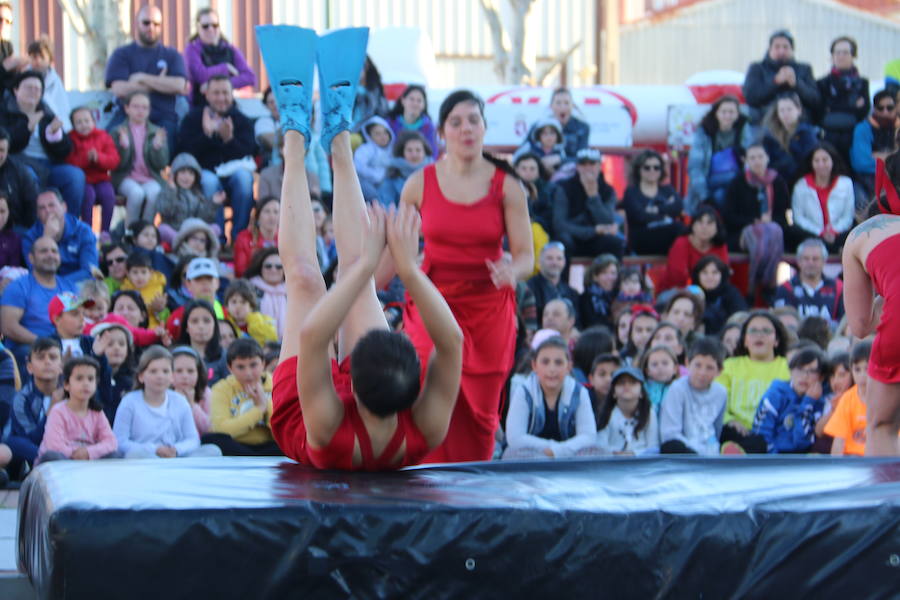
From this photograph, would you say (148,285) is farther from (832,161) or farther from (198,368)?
(832,161)

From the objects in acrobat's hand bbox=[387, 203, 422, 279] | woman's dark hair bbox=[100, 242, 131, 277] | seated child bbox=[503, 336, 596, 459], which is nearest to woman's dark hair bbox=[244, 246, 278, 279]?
woman's dark hair bbox=[100, 242, 131, 277]

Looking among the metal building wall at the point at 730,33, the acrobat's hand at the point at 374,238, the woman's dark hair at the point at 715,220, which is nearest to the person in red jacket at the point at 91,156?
the woman's dark hair at the point at 715,220

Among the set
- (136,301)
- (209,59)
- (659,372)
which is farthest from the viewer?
(209,59)

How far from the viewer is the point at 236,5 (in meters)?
16.9

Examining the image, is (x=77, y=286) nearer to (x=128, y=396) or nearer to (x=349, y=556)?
(x=128, y=396)

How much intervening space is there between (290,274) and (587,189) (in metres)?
5.44

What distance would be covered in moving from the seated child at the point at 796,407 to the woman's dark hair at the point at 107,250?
4.05 m

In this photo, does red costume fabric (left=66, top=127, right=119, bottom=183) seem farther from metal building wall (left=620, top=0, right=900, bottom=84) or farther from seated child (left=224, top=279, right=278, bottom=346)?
metal building wall (left=620, top=0, right=900, bottom=84)

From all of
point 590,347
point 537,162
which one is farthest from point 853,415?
point 537,162

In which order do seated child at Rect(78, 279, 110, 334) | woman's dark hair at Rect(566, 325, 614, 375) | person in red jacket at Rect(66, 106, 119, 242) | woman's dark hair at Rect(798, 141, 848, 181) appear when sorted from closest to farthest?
1. seated child at Rect(78, 279, 110, 334)
2. woman's dark hair at Rect(566, 325, 614, 375)
3. person in red jacket at Rect(66, 106, 119, 242)
4. woman's dark hair at Rect(798, 141, 848, 181)

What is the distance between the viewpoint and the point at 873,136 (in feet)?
33.8

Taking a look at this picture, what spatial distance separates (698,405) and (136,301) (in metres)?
3.32

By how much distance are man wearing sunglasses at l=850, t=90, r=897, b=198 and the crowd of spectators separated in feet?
0.07

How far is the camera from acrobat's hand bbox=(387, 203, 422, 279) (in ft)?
12.6
